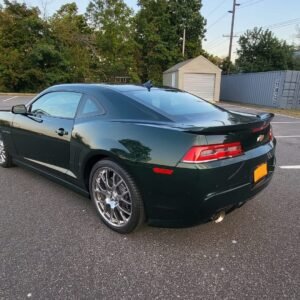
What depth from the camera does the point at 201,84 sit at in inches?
898

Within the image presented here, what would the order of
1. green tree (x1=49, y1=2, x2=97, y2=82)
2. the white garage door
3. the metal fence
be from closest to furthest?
the metal fence < the white garage door < green tree (x1=49, y1=2, x2=97, y2=82)

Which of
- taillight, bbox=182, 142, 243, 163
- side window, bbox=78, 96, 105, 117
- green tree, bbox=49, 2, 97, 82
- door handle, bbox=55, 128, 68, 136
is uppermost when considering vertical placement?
green tree, bbox=49, 2, 97, 82

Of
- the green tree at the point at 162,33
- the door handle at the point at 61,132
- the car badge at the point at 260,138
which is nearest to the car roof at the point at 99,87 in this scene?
the door handle at the point at 61,132

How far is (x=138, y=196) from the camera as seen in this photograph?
8.32 ft

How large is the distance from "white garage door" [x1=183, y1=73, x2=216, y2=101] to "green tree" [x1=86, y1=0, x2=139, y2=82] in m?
10.1

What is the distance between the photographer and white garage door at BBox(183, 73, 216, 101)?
22.7 m

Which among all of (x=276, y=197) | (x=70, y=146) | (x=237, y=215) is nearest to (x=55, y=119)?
(x=70, y=146)

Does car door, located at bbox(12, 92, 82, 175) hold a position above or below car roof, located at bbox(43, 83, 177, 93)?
below

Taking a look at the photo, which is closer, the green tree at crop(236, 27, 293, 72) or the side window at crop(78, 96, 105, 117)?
the side window at crop(78, 96, 105, 117)

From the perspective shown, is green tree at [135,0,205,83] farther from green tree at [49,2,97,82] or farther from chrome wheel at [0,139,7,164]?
chrome wheel at [0,139,7,164]


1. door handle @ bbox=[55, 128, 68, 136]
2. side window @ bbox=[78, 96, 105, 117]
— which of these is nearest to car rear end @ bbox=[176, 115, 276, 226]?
side window @ bbox=[78, 96, 105, 117]

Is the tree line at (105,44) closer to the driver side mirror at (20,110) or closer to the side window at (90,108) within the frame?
the driver side mirror at (20,110)

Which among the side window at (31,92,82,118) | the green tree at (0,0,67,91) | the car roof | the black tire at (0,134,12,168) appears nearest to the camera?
the car roof

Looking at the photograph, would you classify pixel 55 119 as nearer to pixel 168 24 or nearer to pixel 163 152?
pixel 163 152
